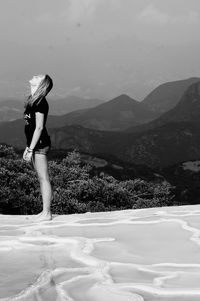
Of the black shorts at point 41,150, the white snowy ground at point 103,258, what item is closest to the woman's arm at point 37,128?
the black shorts at point 41,150

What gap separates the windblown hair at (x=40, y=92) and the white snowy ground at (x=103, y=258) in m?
1.55

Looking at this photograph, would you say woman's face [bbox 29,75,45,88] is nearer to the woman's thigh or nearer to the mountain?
the woman's thigh

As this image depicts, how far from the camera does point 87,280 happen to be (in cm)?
388

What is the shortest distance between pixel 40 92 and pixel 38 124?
39cm

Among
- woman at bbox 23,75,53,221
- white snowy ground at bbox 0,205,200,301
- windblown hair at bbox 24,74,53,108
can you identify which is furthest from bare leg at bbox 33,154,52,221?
windblown hair at bbox 24,74,53,108

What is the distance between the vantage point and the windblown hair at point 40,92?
20.6ft

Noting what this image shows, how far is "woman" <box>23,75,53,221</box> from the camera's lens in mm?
6289

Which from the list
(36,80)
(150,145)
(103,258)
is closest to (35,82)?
(36,80)

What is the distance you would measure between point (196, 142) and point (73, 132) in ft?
155

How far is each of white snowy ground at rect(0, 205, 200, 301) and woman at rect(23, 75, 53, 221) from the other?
0.76m

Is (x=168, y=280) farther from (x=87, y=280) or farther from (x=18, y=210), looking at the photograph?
(x=18, y=210)

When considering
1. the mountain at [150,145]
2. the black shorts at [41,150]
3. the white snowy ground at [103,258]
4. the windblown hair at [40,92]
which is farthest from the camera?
the mountain at [150,145]

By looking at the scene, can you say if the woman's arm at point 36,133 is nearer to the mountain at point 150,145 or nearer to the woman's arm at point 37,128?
the woman's arm at point 37,128

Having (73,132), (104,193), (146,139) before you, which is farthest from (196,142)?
(104,193)
